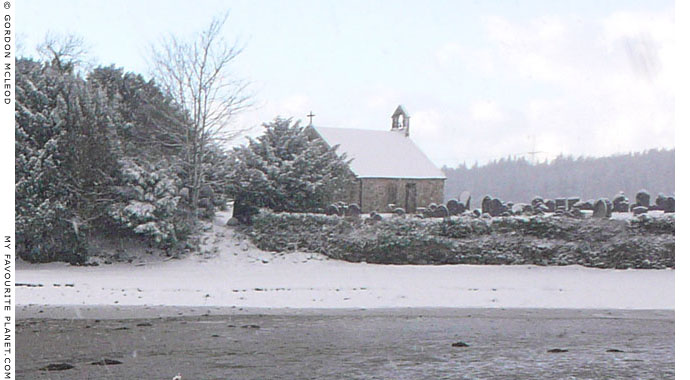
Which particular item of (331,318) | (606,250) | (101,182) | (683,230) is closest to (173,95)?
(101,182)

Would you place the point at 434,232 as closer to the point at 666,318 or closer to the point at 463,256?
the point at 463,256

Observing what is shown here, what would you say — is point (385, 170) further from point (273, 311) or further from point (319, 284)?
point (273, 311)

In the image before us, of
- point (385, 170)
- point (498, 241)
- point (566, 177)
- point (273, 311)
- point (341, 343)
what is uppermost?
point (566, 177)

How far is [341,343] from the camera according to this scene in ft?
30.7

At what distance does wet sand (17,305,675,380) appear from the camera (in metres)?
7.42

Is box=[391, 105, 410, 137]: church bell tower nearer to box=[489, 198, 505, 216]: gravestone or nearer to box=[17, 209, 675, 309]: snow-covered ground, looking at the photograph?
box=[489, 198, 505, 216]: gravestone

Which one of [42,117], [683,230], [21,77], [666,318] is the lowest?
[666,318]

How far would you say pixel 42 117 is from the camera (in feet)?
78.3

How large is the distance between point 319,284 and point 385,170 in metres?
24.3

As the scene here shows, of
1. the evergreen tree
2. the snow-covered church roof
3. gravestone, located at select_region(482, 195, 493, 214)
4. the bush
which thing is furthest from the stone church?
the bush

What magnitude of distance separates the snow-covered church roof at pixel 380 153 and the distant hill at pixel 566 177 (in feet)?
38.4

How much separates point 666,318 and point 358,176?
29209 millimetres

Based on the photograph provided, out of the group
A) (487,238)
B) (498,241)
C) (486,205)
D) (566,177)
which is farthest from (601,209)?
(566,177)

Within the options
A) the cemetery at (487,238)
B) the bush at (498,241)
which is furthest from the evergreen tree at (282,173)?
the bush at (498,241)
